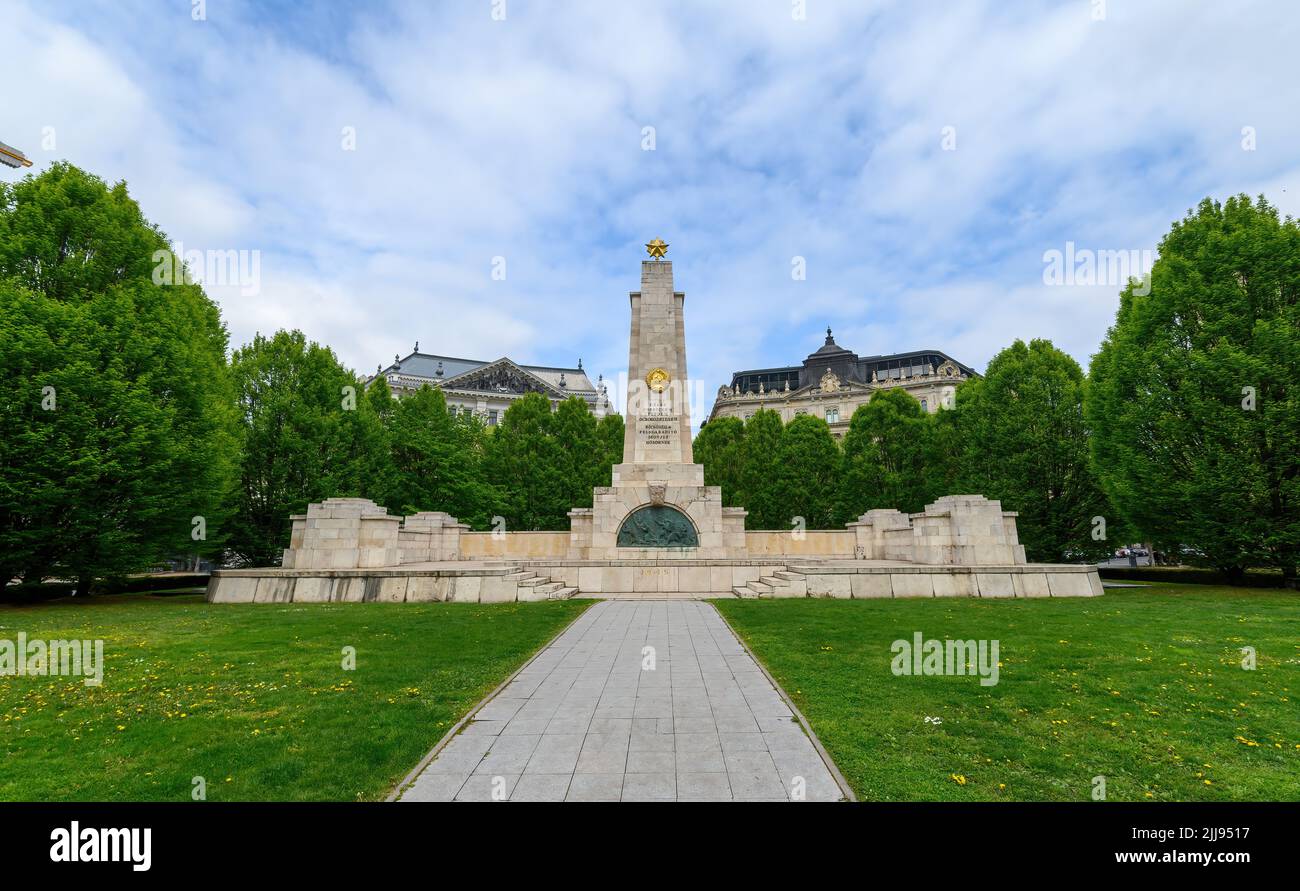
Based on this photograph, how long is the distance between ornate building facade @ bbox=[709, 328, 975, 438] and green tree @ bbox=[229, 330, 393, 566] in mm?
53856

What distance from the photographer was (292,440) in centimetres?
3069

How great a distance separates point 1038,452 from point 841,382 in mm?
54931

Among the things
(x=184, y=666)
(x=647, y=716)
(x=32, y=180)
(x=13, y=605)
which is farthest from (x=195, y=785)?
(x=32, y=180)

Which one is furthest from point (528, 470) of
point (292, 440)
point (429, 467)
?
point (292, 440)

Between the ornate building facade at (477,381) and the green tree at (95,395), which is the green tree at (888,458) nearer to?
the green tree at (95,395)

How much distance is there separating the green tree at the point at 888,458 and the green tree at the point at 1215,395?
47.7ft

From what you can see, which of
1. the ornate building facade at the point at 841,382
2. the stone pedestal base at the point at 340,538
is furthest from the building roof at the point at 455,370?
the stone pedestal base at the point at 340,538

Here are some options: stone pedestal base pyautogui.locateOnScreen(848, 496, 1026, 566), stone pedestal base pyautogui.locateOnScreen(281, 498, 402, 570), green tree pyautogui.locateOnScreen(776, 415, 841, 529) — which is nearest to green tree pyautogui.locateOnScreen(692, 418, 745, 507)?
green tree pyautogui.locateOnScreen(776, 415, 841, 529)

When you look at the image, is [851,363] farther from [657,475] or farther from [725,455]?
[657,475]

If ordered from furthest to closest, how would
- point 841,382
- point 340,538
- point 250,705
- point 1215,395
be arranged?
1. point 841,382
2. point 1215,395
3. point 340,538
4. point 250,705

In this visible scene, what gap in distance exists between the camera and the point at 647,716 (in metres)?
7.10

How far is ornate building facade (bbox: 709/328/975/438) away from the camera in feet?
269

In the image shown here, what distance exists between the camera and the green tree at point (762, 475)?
4275 cm
